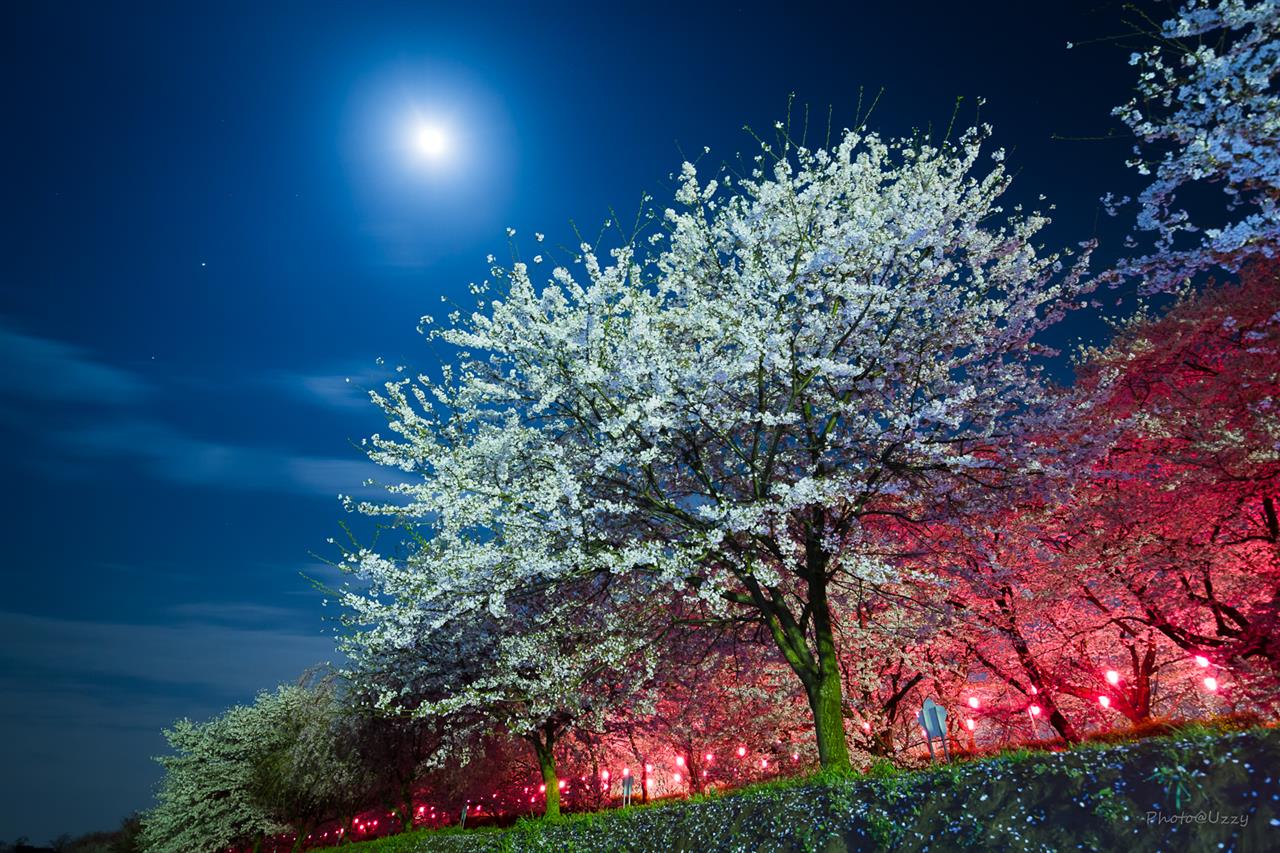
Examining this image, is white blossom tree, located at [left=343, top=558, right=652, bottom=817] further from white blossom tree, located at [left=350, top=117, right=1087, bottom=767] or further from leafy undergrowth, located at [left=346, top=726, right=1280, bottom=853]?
leafy undergrowth, located at [left=346, top=726, right=1280, bottom=853]

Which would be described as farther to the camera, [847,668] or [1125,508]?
[847,668]

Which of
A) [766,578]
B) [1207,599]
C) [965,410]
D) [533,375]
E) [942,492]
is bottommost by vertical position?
[1207,599]

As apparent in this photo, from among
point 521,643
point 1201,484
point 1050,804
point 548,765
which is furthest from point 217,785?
point 1201,484

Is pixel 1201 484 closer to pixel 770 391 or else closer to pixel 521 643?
pixel 770 391

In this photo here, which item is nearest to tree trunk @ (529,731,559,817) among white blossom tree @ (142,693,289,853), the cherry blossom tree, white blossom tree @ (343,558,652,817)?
white blossom tree @ (343,558,652,817)

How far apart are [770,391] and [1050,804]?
26.4 feet

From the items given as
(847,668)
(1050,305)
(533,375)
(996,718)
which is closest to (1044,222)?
(1050,305)

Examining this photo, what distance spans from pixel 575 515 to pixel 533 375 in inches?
117

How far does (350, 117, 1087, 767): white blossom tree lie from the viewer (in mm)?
11758

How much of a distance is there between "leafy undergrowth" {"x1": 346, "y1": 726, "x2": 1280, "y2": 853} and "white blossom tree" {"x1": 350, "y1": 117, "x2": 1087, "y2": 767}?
301cm

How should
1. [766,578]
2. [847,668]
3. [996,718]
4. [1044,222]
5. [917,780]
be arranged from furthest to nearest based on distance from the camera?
[996,718] → [847,668] → [1044,222] → [766,578] → [917,780]

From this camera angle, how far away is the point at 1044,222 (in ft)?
45.3

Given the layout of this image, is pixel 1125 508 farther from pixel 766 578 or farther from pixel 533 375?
pixel 533 375

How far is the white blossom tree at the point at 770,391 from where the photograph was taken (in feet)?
38.6
